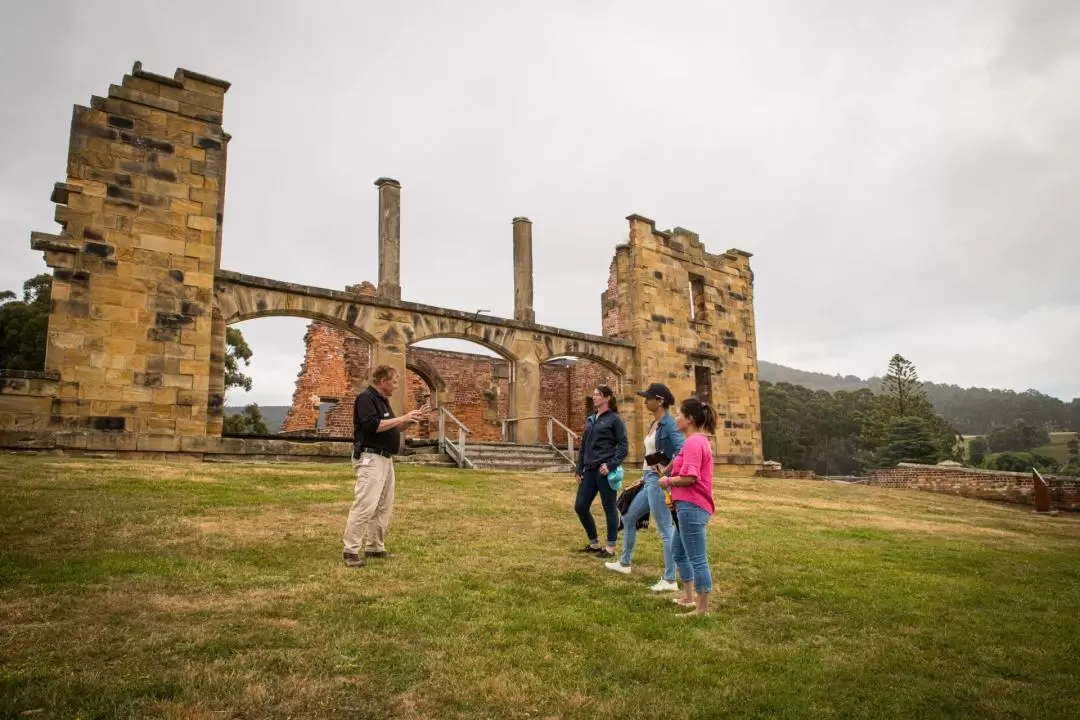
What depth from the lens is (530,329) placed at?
18328 millimetres

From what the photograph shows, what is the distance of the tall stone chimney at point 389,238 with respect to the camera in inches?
644

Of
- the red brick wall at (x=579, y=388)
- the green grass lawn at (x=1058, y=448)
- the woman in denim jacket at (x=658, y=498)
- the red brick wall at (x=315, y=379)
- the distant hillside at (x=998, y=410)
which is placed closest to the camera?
the woman in denim jacket at (x=658, y=498)

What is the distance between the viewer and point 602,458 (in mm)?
6105

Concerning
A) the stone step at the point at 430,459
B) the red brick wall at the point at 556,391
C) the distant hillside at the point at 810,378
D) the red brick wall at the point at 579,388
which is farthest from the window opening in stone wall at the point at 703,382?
the distant hillside at the point at 810,378

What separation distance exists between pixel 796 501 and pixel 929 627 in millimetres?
9109

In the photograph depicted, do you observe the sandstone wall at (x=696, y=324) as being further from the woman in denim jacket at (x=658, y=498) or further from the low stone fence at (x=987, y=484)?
the woman in denim jacket at (x=658, y=498)

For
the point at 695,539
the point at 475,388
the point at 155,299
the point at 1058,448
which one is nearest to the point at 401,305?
the point at 155,299

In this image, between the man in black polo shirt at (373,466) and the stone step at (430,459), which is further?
the stone step at (430,459)

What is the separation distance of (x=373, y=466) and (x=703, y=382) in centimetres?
1801

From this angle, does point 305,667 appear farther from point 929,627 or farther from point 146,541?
point 929,627

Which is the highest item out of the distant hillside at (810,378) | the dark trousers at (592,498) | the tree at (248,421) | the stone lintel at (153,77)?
the distant hillside at (810,378)

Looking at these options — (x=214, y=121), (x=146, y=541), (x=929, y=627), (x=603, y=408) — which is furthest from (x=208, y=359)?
(x=929, y=627)

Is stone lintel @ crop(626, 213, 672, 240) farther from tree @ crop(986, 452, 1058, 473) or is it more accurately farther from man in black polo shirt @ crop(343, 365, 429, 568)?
tree @ crop(986, 452, 1058, 473)

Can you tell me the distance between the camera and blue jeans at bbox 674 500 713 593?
14.7 ft
